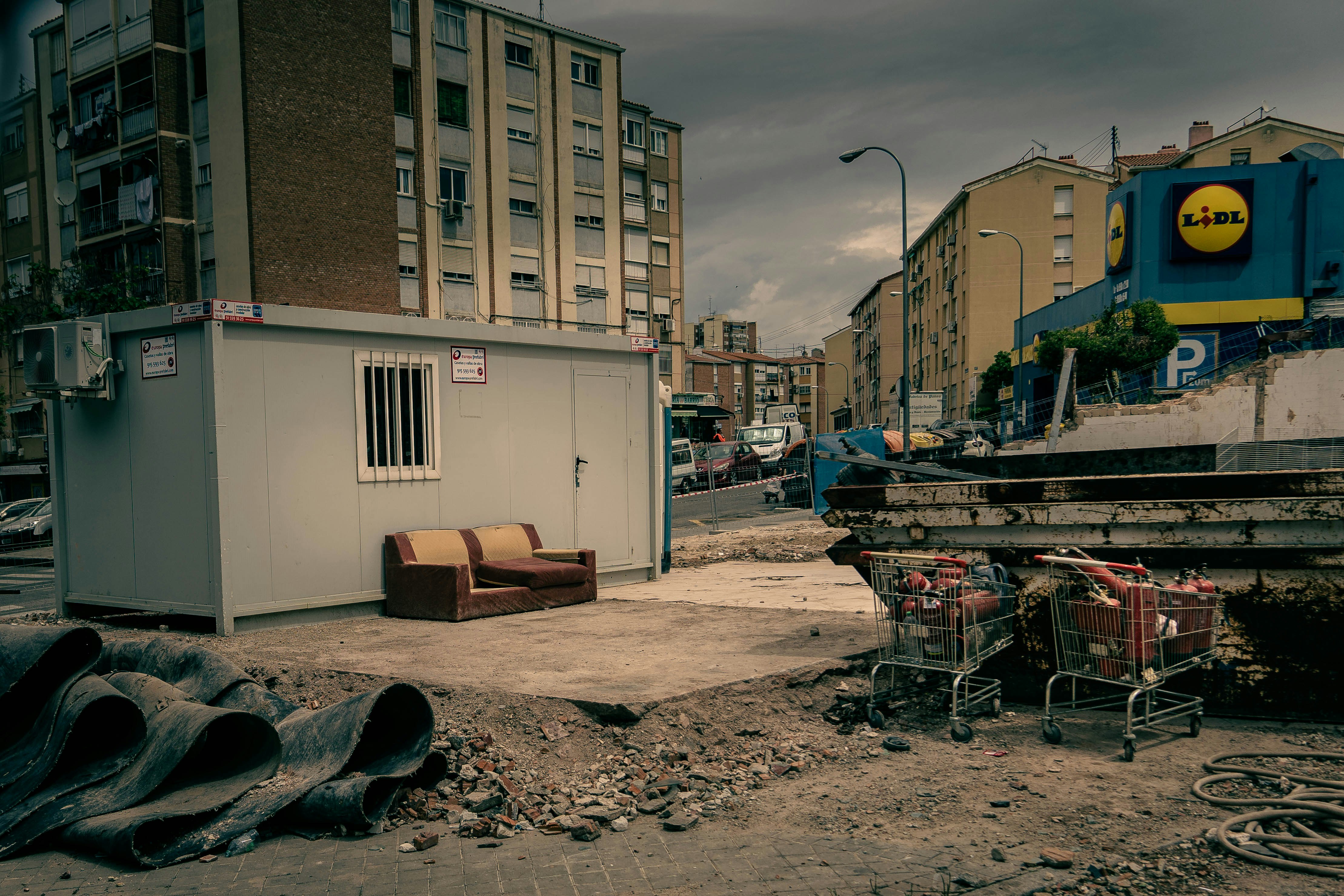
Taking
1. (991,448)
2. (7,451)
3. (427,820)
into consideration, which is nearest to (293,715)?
(427,820)

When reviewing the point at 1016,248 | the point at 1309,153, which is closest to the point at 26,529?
the point at 1309,153

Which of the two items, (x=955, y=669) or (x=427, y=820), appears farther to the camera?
(x=955, y=669)

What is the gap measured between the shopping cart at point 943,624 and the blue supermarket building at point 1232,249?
26.0 m

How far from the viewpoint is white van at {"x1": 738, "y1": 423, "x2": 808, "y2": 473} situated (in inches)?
1369

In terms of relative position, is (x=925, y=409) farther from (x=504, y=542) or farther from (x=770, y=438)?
(x=504, y=542)

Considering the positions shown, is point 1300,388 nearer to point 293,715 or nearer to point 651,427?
point 651,427

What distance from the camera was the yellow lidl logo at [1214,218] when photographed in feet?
99.1

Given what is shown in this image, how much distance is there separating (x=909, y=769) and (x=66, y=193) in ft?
150

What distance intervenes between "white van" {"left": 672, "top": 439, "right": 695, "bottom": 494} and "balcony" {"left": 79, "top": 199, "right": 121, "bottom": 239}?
2413cm

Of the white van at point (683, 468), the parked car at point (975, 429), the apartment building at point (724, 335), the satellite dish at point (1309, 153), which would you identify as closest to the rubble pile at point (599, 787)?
the parked car at point (975, 429)

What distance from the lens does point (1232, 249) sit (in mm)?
30359

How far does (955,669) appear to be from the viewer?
5270mm

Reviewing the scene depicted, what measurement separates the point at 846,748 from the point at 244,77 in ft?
112

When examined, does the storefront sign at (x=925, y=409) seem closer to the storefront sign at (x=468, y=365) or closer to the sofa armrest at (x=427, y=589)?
the storefront sign at (x=468, y=365)
